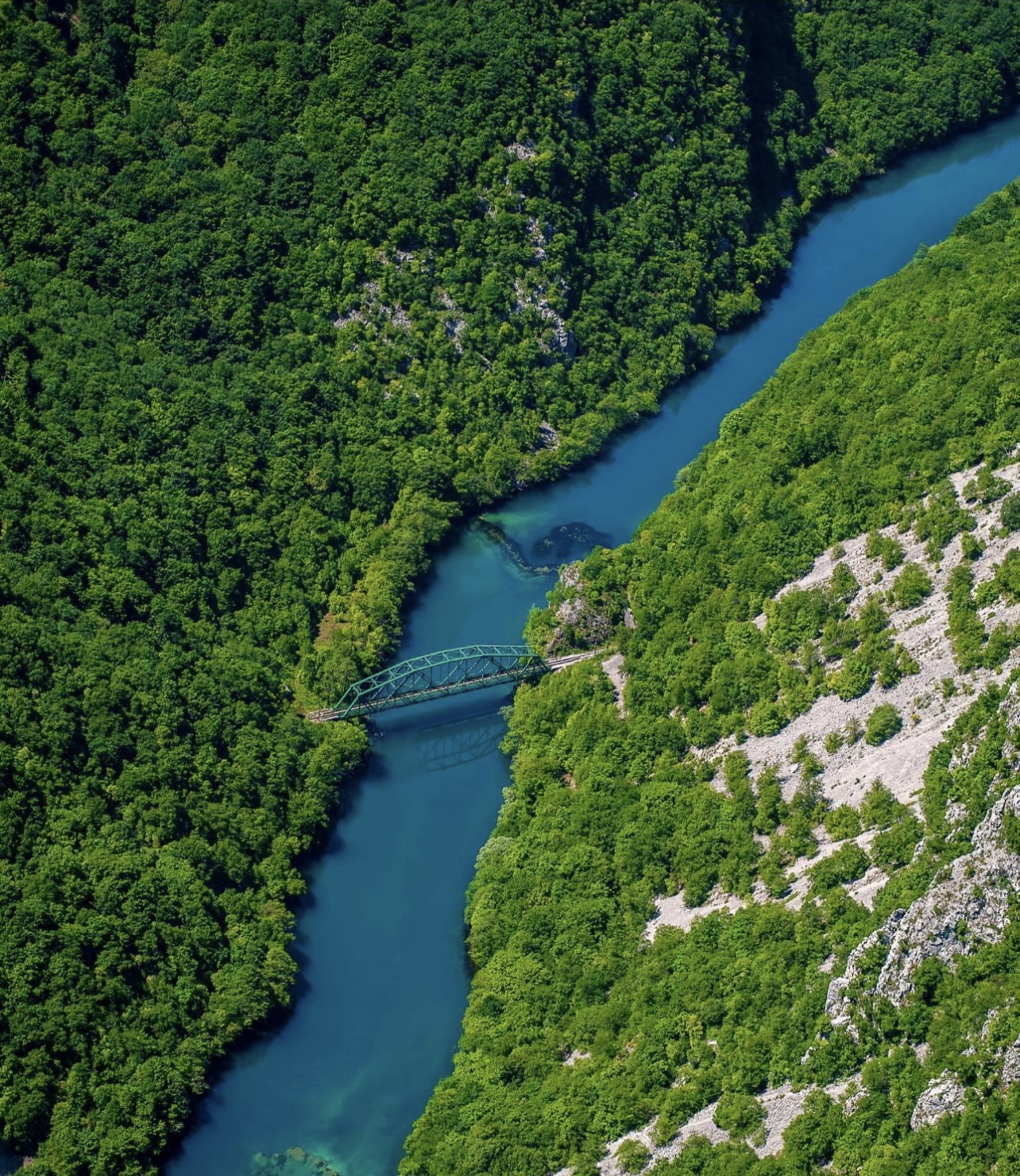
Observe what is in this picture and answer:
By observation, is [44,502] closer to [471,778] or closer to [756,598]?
[471,778]

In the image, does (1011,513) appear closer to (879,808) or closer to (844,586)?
(844,586)

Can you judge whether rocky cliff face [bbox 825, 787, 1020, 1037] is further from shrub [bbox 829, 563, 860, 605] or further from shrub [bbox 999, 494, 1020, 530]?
shrub [bbox 829, 563, 860, 605]

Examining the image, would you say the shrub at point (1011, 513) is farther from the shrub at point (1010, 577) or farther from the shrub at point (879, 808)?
the shrub at point (879, 808)

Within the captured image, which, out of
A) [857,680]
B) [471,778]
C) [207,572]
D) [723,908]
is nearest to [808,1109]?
[723,908]

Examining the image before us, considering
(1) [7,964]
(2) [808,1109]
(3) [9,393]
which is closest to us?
(2) [808,1109]

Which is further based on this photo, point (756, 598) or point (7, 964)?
point (756, 598)
